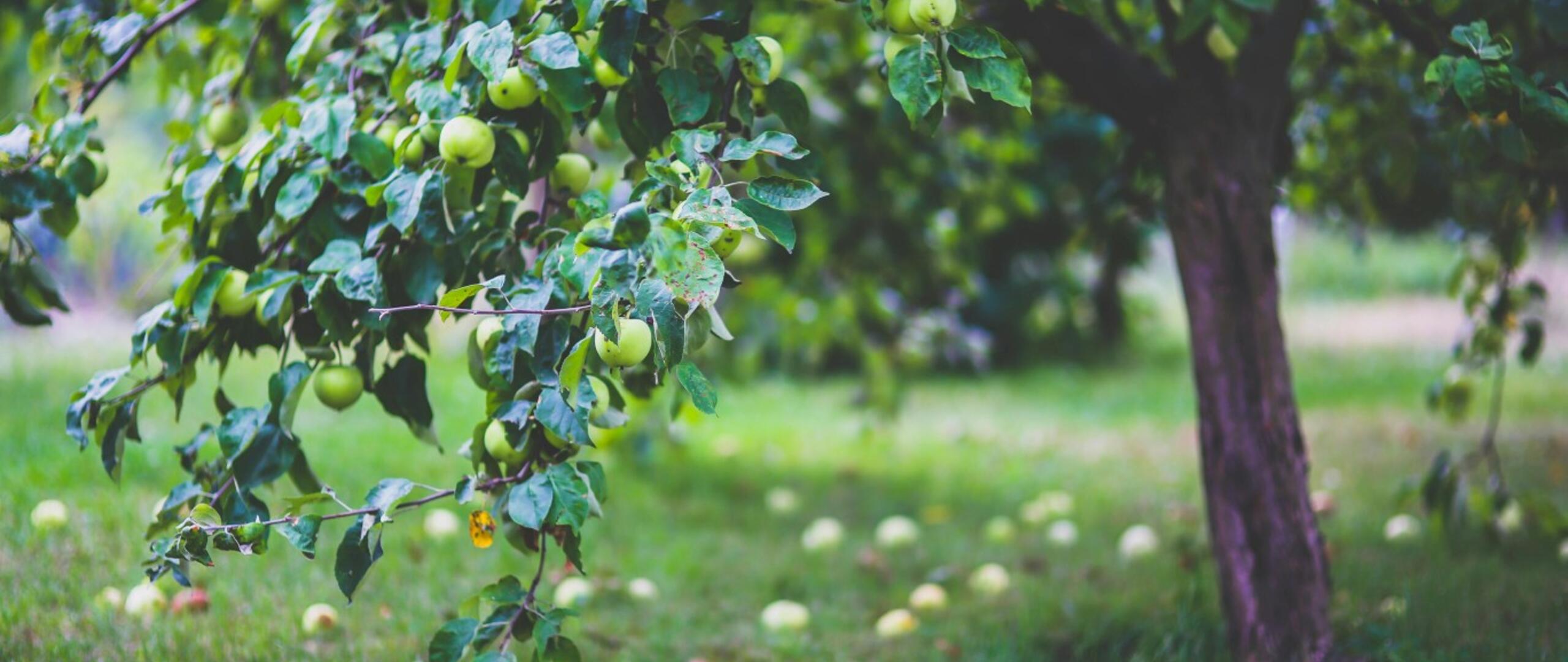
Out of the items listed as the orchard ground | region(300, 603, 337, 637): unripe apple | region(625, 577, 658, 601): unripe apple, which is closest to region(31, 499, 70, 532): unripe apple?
the orchard ground

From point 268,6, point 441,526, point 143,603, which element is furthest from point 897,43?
point 441,526

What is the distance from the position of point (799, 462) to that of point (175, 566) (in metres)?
2.94

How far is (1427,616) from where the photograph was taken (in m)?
1.97

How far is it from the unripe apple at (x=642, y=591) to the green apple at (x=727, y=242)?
4.48 feet

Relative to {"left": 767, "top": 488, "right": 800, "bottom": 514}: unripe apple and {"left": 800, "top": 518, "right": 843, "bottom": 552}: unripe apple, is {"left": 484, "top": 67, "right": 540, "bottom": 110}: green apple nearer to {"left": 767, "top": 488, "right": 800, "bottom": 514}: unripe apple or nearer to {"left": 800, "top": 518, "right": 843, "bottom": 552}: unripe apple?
{"left": 800, "top": 518, "right": 843, "bottom": 552}: unripe apple

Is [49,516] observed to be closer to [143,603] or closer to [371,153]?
[143,603]

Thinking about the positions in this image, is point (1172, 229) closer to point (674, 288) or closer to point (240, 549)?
point (674, 288)

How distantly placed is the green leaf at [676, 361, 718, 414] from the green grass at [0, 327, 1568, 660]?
105 centimetres

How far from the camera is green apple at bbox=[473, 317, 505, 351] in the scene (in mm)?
1154

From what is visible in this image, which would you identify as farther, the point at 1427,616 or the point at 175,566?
the point at 1427,616

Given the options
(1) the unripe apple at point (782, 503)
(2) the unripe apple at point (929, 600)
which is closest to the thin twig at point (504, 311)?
(2) the unripe apple at point (929, 600)

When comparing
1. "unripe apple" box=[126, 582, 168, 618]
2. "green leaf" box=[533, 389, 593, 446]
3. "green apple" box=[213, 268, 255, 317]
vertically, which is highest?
"green apple" box=[213, 268, 255, 317]

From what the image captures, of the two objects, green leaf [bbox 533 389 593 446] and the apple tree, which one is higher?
the apple tree

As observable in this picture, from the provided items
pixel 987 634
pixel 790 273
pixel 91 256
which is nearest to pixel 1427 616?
pixel 987 634
